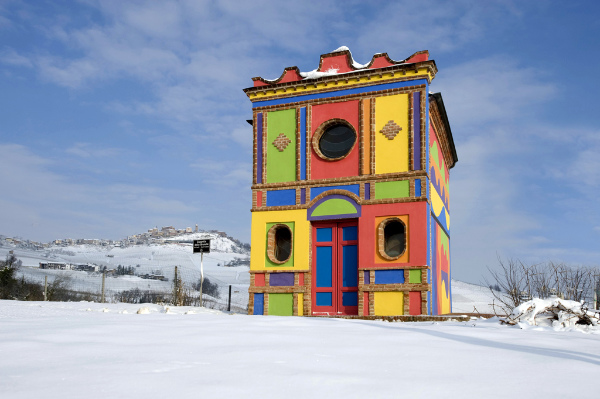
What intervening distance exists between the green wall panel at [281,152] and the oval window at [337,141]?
936 mm

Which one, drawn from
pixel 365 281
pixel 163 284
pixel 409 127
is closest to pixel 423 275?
pixel 365 281

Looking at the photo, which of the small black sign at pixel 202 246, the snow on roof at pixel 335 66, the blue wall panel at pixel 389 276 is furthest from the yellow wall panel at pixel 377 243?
the small black sign at pixel 202 246

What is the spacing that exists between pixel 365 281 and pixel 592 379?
38.9 ft

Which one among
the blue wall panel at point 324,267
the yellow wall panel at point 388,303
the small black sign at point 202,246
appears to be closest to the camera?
the yellow wall panel at point 388,303

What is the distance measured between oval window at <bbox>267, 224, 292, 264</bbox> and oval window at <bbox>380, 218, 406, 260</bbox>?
281cm

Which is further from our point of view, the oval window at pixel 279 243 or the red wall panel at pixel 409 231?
the oval window at pixel 279 243

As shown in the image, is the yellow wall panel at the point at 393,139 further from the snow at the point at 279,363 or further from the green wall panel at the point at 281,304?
the snow at the point at 279,363

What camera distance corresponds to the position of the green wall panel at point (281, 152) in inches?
664

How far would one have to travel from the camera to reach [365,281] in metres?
15.3

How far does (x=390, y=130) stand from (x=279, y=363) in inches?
498

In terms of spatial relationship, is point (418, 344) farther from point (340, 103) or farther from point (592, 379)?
point (340, 103)

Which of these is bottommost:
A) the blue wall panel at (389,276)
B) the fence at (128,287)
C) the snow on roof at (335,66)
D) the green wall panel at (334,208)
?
the fence at (128,287)

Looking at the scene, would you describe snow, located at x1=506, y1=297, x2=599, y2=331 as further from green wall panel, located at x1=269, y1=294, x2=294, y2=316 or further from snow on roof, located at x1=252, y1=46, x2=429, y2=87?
snow on roof, located at x1=252, y1=46, x2=429, y2=87

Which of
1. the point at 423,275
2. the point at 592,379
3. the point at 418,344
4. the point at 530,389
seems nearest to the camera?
the point at 530,389
